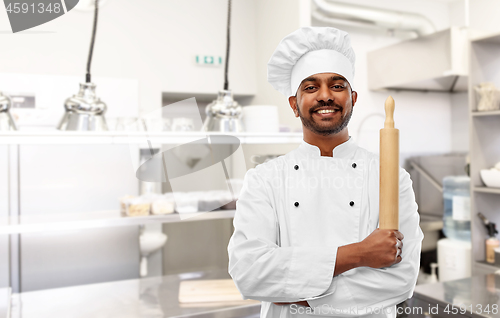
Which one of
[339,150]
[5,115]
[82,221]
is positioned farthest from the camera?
[82,221]

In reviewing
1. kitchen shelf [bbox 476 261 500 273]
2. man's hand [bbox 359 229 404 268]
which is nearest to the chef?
man's hand [bbox 359 229 404 268]

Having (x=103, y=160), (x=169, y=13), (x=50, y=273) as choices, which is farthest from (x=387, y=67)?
(x=50, y=273)

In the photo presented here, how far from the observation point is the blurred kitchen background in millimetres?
1708

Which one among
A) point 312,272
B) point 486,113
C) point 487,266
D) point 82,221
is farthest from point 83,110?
point 487,266

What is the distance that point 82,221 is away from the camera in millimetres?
1535

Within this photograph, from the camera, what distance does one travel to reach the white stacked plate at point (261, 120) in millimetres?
1775

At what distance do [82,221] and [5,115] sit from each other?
453 mm

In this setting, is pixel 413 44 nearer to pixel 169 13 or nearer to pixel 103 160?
pixel 169 13

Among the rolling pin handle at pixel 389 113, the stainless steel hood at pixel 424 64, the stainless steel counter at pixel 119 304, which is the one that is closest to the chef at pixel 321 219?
the rolling pin handle at pixel 389 113

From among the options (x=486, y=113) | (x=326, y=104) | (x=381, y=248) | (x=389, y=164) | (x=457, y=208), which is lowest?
(x=457, y=208)

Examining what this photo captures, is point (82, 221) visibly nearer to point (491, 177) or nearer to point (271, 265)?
point (271, 265)

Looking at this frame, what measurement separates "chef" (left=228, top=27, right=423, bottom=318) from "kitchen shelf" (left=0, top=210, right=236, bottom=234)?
775 millimetres

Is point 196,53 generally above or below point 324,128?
above

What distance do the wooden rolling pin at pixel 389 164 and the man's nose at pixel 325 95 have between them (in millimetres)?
153
